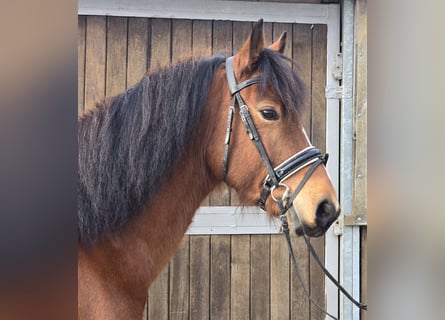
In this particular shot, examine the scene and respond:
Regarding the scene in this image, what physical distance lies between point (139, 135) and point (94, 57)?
0.47m

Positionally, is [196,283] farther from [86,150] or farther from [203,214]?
[86,150]

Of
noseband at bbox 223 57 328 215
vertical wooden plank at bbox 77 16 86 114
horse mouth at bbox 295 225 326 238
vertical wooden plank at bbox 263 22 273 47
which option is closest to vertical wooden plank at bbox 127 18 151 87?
vertical wooden plank at bbox 77 16 86 114

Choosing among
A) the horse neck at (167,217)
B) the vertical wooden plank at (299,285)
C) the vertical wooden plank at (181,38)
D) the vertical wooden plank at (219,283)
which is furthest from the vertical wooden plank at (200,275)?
the vertical wooden plank at (181,38)

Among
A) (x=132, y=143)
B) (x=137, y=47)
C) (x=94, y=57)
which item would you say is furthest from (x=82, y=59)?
(x=132, y=143)

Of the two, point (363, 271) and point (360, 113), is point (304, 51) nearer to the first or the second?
point (360, 113)

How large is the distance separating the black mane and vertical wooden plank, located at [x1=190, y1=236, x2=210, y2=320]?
470mm

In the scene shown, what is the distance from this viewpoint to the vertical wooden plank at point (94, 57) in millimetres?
1112

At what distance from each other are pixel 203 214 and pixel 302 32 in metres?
0.56

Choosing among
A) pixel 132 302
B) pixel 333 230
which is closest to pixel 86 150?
pixel 132 302

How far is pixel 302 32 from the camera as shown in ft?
3.86

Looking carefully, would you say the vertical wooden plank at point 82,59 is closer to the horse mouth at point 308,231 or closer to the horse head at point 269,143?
the horse head at point 269,143

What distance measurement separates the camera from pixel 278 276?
1.22m

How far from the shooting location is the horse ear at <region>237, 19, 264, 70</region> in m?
0.77

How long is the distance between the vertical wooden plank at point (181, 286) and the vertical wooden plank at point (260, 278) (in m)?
0.18
